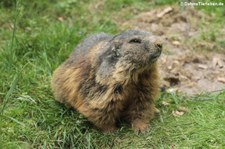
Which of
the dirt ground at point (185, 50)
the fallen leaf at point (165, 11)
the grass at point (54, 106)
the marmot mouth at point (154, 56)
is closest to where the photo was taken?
the marmot mouth at point (154, 56)

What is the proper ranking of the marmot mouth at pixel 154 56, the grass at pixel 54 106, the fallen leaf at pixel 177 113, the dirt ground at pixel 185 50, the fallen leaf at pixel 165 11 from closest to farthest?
the marmot mouth at pixel 154 56
the grass at pixel 54 106
the fallen leaf at pixel 177 113
the dirt ground at pixel 185 50
the fallen leaf at pixel 165 11

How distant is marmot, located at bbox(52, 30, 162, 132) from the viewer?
5.05 m

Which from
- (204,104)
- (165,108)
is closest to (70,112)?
(165,108)

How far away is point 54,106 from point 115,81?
1.02 m

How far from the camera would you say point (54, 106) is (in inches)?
226

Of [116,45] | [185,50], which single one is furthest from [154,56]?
[185,50]

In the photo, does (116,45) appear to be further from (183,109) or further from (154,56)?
(183,109)

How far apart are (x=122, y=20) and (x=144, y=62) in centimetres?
301

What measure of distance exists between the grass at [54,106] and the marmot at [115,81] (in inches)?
6.9

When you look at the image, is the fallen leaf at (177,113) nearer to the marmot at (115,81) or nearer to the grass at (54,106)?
the grass at (54,106)

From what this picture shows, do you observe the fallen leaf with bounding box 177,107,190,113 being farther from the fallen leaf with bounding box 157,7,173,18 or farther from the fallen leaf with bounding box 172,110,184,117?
the fallen leaf with bounding box 157,7,173,18

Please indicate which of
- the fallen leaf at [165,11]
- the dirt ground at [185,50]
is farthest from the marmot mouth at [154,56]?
the fallen leaf at [165,11]

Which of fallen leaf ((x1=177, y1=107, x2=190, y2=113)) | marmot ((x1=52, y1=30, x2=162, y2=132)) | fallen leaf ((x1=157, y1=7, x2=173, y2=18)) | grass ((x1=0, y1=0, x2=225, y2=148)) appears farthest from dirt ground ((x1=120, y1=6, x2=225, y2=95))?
marmot ((x1=52, y1=30, x2=162, y2=132))

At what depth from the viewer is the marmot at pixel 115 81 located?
5055 mm
